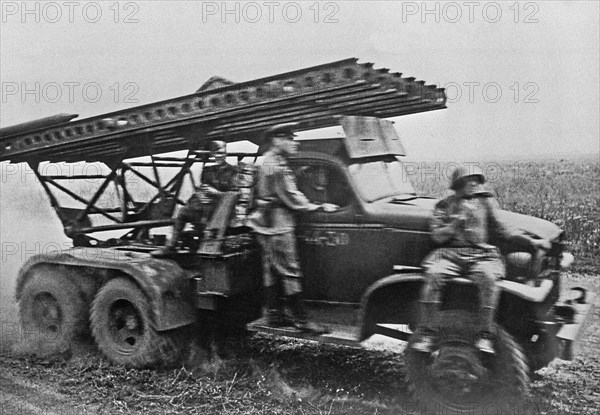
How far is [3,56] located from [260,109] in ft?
7.08

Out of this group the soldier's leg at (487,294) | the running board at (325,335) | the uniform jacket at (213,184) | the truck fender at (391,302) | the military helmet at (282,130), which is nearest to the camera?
the soldier's leg at (487,294)

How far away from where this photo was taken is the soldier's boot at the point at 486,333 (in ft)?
11.1

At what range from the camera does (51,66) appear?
4551 millimetres

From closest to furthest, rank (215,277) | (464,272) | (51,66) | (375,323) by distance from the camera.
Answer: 1. (464,272)
2. (375,323)
3. (215,277)
4. (51,66)

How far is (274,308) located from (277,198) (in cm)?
72

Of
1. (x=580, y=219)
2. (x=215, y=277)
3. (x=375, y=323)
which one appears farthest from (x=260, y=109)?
(x=580, y=219)

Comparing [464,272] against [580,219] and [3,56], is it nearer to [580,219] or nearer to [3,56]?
[580,219]

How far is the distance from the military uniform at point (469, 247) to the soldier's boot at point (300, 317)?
0.71 metres

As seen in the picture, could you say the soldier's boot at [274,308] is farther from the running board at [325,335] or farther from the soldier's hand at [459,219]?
the soldier's hand at [459,219]

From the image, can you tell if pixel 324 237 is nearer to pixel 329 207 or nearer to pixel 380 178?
pixel 329 207

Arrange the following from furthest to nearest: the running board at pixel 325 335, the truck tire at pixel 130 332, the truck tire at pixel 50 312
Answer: the truck tire at pixel 50 312 → the truck tire at pixel 130 332 → the running board at pixel 325 335

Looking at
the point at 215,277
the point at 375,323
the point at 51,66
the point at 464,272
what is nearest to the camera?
the point at 464,272

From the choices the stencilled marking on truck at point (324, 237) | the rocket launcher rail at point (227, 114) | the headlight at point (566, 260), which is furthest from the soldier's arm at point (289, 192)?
the headlight at point (566, 260)

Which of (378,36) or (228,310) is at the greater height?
(378,36)
